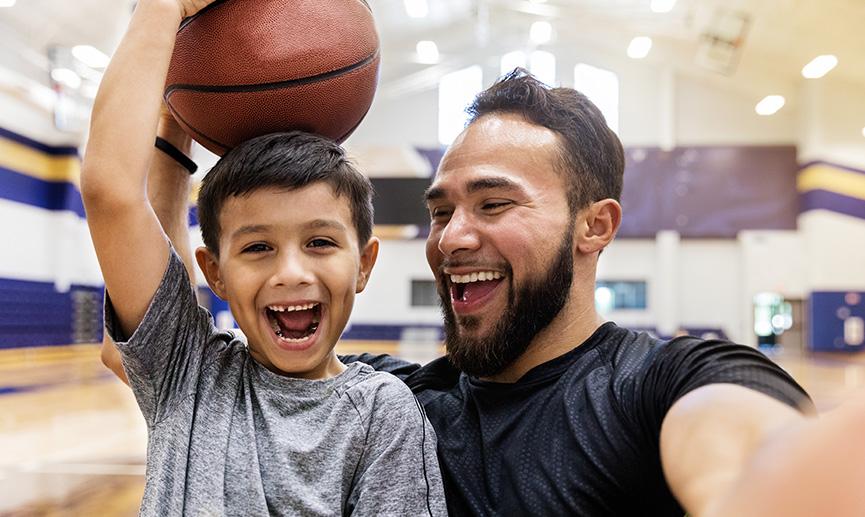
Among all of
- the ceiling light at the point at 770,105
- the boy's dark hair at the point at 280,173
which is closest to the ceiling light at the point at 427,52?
the ceiling light at the point at 770,105

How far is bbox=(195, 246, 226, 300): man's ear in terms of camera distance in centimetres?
107

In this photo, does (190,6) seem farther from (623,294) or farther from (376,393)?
(623,294)

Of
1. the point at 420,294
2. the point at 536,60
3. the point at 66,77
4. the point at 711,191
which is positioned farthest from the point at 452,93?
the point at 66,77

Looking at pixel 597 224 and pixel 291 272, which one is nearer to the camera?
pixel 291 272

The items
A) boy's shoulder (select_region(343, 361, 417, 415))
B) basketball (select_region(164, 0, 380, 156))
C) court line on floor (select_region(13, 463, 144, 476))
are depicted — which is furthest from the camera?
court line on floor (select_region(13, 463, 144, 476))

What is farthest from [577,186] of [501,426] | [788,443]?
[788,443]

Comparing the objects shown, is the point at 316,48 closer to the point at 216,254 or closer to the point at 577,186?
the point at 216,254

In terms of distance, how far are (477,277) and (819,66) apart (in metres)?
10.4

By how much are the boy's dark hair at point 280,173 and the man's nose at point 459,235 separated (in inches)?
5.3

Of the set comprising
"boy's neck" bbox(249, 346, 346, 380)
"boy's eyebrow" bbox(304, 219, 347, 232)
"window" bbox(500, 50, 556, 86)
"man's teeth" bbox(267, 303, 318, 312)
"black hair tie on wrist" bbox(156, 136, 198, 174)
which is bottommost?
"boy's neck" bbox(249, 346, 346, 380)

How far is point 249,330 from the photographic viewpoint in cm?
101

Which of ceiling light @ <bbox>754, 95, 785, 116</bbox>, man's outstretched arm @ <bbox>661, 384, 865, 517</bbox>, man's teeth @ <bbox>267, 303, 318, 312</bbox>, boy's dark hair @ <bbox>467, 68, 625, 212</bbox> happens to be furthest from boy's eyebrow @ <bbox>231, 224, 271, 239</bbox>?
ceiling light @ <bbox>754, 95, 785, 116</bbox>

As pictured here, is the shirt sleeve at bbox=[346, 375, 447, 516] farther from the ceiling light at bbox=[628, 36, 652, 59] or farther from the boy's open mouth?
the ceiling light at bbox=[628, 36, 652, 59]

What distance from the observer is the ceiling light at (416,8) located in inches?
371
